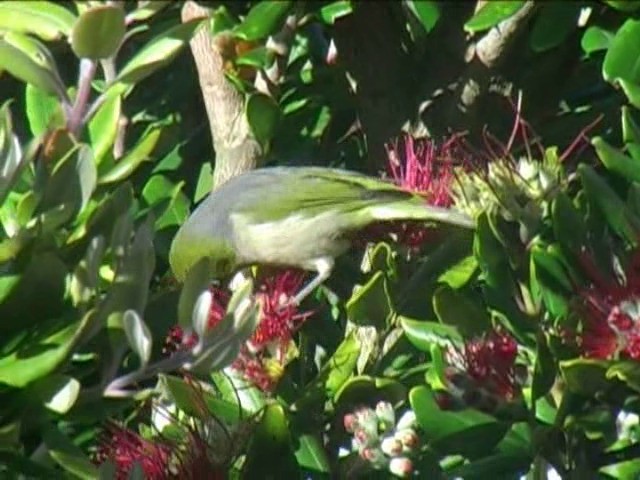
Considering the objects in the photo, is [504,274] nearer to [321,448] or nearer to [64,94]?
[321,448]

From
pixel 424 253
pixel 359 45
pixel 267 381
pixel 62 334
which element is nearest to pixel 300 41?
pixel 359 45

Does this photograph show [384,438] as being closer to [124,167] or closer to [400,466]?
[400,466]

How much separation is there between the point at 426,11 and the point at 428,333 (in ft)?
2.11

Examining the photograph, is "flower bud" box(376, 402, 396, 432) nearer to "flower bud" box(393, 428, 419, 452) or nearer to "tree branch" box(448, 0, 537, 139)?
"flower bud" box(393, 428, 419, 452)

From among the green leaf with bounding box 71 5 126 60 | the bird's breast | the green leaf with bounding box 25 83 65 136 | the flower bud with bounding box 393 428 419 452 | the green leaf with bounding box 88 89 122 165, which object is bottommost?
the bird's breast

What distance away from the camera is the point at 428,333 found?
1.54 metres

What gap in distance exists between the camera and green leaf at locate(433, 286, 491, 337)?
1.50 meters

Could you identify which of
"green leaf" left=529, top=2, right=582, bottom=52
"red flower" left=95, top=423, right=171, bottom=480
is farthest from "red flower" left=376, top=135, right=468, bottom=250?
"red flower" left=95, top=423, right=171, bottom=480

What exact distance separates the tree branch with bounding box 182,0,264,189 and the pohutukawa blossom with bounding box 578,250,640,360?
752 millimetres

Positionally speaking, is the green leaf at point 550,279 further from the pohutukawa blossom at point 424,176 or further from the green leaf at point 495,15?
the green leaf at point 495,15

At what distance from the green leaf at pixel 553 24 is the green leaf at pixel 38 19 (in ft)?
2.03

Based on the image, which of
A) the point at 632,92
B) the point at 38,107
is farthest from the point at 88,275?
the point at 632,92

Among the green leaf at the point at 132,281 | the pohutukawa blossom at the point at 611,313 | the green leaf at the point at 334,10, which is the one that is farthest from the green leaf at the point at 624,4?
the green leaf at the point at 132,281

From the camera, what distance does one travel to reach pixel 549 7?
2.09 meters
